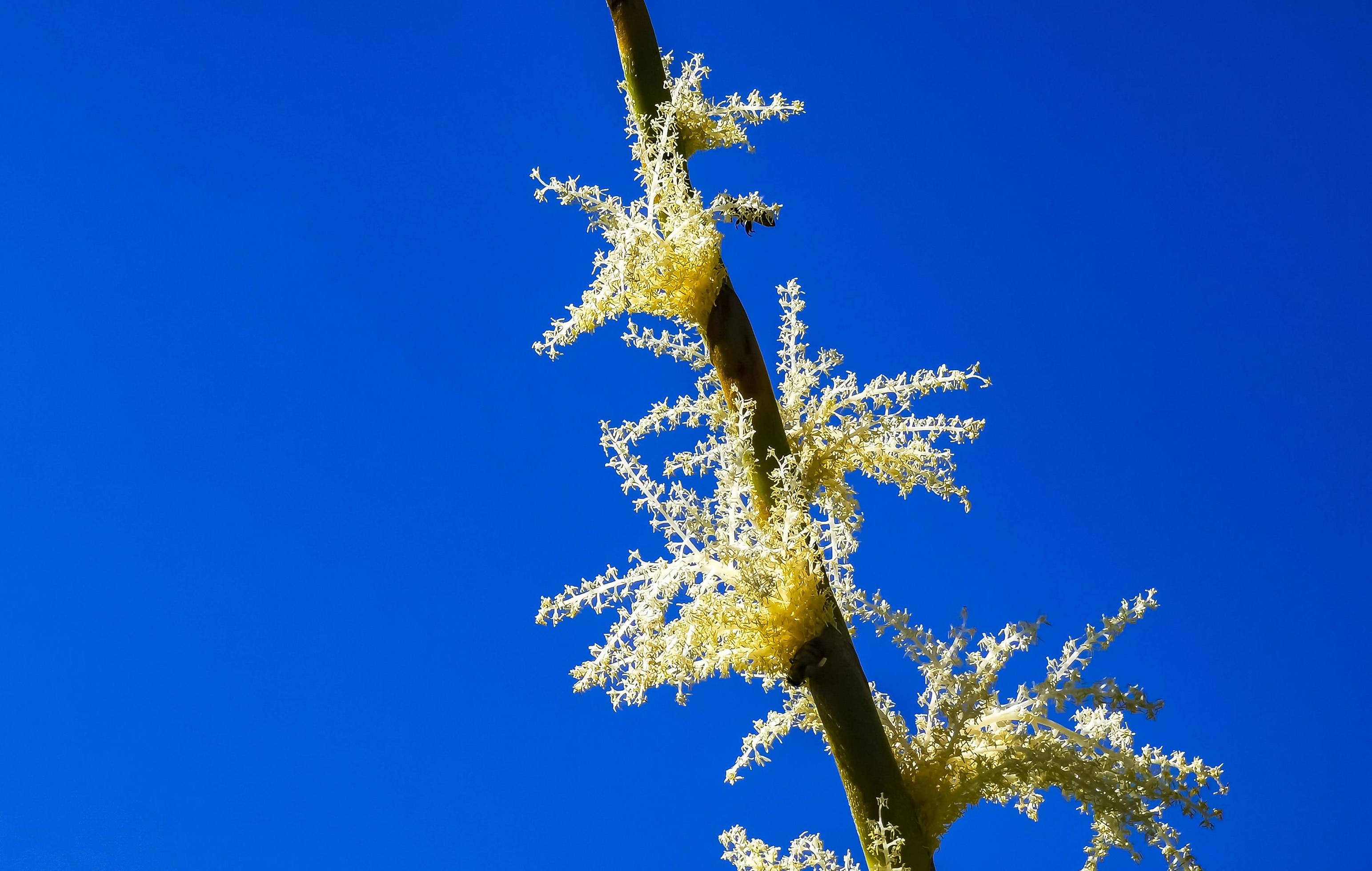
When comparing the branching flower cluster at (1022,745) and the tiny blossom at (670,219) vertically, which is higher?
the tiny blossom at (670,219)

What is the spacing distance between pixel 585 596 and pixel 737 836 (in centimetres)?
68

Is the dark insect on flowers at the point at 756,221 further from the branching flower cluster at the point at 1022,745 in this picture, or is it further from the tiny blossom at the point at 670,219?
the branching flower cluster at the point at 1022,745

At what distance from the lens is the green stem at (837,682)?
233 cm

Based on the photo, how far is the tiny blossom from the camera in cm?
250

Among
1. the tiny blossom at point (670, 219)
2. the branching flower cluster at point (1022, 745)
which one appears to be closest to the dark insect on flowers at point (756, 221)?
the tiny blossom at point (670, 219)

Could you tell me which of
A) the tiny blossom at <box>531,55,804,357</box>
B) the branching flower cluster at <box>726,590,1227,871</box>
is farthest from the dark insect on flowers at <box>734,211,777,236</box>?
the branching flower cluster at <box>726,590,1227,871</box>

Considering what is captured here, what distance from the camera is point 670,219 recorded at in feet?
8.43

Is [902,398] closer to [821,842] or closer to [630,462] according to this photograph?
[630,462]

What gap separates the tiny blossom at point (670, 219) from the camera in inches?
98.6

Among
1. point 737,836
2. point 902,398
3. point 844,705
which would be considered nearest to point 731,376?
point 902,398

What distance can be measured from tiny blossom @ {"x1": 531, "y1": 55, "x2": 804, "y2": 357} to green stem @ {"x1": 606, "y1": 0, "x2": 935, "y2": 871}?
91mm

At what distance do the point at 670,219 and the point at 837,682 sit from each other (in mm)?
1048

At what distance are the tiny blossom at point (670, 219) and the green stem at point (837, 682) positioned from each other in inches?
3.6

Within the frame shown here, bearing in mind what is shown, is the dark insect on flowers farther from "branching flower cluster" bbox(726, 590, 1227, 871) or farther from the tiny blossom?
"branching flower cluster" bbox(726, 590, 1227, 871)
